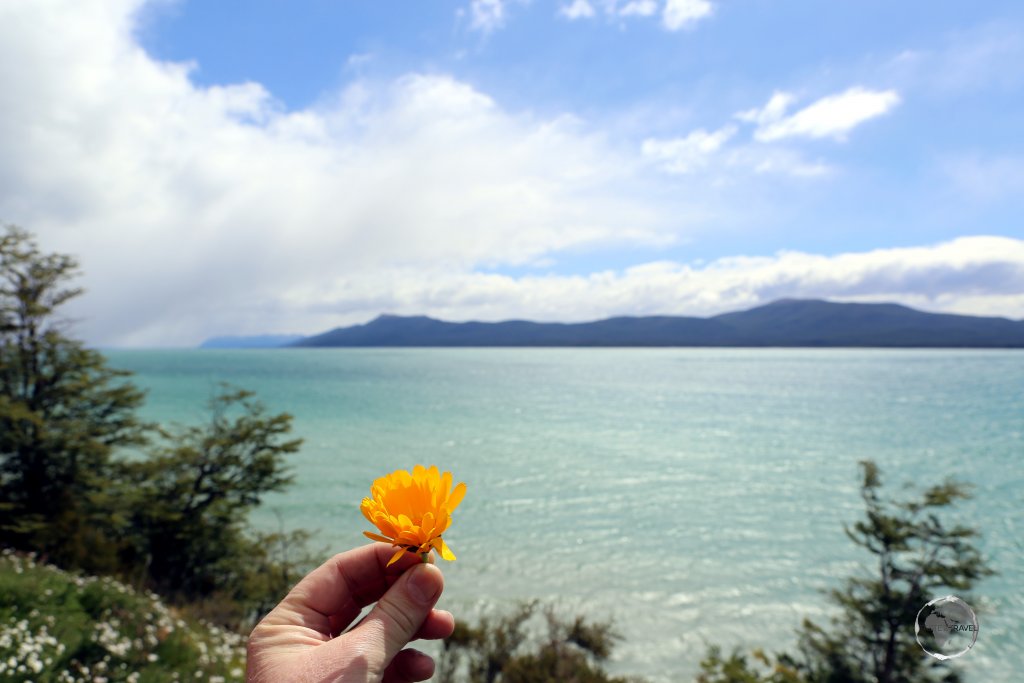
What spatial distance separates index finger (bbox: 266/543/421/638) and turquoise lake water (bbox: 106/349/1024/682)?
528 inches

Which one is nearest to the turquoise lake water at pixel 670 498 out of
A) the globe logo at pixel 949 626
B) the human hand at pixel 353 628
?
the globe logo at pixel 949 626

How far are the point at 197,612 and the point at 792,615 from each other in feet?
54.9

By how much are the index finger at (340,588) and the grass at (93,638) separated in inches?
236

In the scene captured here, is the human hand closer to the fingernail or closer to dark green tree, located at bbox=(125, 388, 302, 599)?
the fingernail

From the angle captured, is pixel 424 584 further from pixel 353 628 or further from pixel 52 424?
pixel 52 424

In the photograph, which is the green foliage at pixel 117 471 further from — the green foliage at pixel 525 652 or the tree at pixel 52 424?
the green foliage at pixel 525 652

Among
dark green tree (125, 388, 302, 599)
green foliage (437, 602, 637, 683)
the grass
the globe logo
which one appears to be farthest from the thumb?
dark green tree (125, 388, 302, 599)

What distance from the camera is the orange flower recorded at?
1.55m

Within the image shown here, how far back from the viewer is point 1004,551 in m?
21.5

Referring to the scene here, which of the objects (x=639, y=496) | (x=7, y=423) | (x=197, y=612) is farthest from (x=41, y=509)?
(x=639, y=496)

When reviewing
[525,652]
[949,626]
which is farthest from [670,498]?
[949,626]

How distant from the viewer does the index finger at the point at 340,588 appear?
199 centimetres

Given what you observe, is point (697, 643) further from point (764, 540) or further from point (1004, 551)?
point (1004, 551)

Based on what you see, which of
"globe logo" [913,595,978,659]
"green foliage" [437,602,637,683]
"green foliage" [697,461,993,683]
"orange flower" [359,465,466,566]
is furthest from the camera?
"green foliage" [437,602,637,683]
